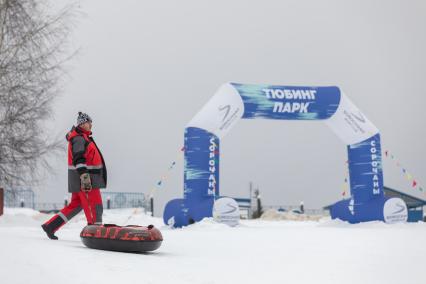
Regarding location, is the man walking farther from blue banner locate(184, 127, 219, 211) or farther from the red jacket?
blue banner locate(184, 127, 219, 211)

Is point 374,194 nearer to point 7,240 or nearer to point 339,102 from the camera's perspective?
point 339,102

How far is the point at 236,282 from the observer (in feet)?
17.1

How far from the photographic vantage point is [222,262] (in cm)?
655

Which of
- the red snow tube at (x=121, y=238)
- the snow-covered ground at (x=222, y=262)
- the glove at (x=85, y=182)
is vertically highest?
the glove at (x=85, y=182)

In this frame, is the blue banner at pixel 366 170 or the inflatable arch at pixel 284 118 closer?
the inflatable arch at pixel 284 118

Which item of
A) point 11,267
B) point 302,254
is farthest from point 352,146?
point 11,267

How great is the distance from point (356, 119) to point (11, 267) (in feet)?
40.5

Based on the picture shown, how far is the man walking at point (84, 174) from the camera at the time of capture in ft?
22.9

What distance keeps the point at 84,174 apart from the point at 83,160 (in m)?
0.19

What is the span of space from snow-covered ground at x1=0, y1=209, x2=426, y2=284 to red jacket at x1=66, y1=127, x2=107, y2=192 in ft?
2.61

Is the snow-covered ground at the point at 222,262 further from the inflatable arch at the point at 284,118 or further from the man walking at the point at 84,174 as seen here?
the inflatable arch at the point at 284,118

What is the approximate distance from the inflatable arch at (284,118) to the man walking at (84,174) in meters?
6.74

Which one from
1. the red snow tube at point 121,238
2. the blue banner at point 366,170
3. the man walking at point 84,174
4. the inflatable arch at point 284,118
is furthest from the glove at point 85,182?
the blue banner at point 366,170

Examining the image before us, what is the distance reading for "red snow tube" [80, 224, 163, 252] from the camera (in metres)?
6.45
